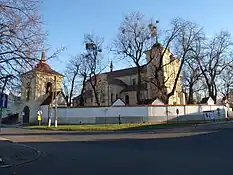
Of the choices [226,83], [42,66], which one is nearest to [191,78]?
[226,83]

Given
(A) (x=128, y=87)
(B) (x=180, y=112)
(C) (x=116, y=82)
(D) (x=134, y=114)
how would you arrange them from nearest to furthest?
(D) (x=134, y=114), (B) (x=180, y=112), (A) (x=128, y=87), (C) (x=116, y=82)

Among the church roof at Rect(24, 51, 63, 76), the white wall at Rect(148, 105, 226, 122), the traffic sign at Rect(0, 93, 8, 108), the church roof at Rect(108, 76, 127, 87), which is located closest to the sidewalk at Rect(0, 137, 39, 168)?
the traffic sign at Rect(0, 93, 8, 108)

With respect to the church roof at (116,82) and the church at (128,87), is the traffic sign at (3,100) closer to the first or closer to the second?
the church at (128,87)

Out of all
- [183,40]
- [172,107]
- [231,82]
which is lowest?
[172,107]

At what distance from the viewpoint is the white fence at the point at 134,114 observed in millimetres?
47969

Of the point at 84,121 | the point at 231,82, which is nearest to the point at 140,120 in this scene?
the point at 84,121

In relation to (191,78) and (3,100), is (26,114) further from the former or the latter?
(3,100)

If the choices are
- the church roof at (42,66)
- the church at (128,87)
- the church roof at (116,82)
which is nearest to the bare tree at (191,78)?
the church at (128,87)

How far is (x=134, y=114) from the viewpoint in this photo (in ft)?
157

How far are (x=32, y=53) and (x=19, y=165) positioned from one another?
16.6ft

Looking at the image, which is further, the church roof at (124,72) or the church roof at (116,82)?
the church roof at (124,72)

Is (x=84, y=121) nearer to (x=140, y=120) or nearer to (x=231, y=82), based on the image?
(x=140, y=120)

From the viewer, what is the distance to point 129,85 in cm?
8450

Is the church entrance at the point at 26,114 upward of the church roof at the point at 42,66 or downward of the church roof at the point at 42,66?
downward
